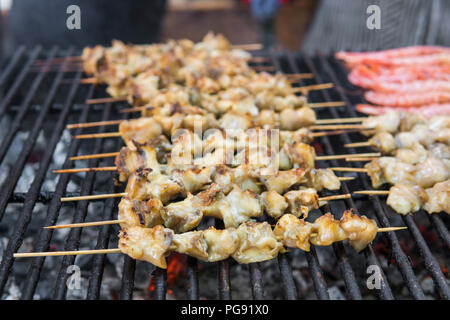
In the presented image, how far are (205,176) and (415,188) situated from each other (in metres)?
1.50

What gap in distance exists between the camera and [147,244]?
2.42 meters

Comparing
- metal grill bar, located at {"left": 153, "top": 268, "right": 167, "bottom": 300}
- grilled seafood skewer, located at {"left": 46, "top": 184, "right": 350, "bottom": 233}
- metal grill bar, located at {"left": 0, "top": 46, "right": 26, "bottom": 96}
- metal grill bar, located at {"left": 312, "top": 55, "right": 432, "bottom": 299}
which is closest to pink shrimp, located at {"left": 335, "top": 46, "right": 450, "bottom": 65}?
metal grill bar, located at {"left": 312, "top": 55, "right": 432, "bottom": 299}

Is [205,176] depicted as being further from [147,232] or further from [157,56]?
[157,56]

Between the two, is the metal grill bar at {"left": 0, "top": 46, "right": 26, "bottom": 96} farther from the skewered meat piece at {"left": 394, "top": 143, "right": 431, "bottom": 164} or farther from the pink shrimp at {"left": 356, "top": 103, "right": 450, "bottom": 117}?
the skewered meat piece at {"left": 394, "top": 143, "right": 431, "bottom": 164}

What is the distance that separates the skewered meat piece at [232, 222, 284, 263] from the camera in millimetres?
2508

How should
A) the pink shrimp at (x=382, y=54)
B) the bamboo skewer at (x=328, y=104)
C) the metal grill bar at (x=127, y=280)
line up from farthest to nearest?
the pink shrimp at (x=382, y=54), the bamboo skewer at (x=328, y=104), the metal grill bar at (x=127, y=280)

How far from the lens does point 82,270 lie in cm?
368

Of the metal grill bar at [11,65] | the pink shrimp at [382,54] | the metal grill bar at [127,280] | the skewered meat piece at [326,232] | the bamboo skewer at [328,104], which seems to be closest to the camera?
the metal grill bar at [127,280]

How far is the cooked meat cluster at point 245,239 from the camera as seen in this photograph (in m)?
2.42

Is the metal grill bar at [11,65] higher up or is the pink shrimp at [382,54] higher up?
the pink shrimp at [382,54]

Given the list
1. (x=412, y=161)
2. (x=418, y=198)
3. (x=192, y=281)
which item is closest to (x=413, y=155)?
(x=412, y=161)

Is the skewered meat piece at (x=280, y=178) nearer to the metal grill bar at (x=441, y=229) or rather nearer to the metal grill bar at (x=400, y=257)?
the metal grill bar at (x=400, y=257)

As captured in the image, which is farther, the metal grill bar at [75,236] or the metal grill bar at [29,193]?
the metal grill bar at [29,193]

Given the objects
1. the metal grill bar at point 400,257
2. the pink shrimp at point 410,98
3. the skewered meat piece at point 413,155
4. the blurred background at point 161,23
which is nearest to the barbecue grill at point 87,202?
the metal grill bar at point 400,257
